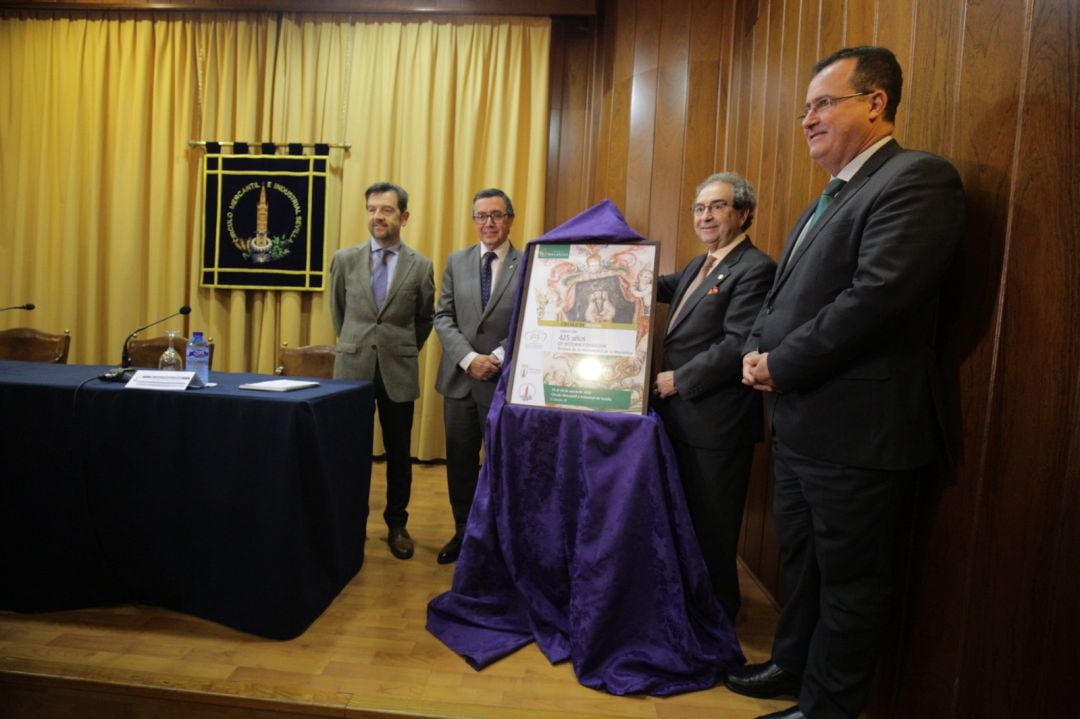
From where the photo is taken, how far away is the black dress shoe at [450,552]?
245cm

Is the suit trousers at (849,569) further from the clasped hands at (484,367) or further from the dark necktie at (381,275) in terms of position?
the dark necktie at (381,275)

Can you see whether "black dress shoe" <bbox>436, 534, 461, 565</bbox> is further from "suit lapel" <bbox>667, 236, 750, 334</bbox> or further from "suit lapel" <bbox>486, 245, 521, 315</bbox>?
"suit lapel" <bbox>667, 236, 750, 334</bbox>

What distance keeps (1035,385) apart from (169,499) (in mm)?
2285

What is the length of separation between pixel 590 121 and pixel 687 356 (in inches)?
101

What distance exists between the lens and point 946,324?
1.34m

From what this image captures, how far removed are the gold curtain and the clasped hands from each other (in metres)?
1.67

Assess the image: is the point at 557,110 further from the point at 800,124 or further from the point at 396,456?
the point at 396,456

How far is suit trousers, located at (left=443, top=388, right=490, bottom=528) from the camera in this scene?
8.09 feet

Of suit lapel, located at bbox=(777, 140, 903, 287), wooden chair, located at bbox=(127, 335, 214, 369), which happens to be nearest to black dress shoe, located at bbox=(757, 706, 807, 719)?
suit lapel, located at bbox=(777, 140, 903, 287)

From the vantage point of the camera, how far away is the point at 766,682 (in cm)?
162

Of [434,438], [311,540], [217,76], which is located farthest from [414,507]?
[217,76]

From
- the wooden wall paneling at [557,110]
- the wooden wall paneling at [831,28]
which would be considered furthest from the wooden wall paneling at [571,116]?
the wooden wall paneling at [831,28]

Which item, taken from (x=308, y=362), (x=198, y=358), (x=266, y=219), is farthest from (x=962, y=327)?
(x=266, y=219)

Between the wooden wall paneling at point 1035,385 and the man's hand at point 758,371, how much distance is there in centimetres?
44
